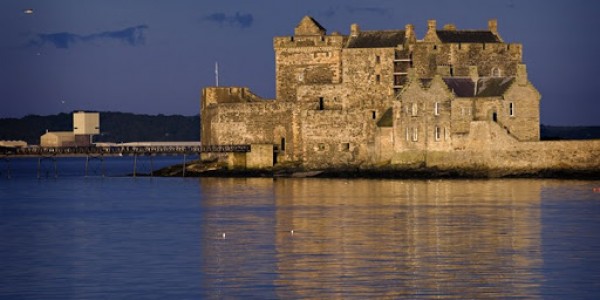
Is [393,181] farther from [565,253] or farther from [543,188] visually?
[565,253]

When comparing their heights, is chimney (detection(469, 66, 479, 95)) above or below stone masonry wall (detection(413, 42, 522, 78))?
below

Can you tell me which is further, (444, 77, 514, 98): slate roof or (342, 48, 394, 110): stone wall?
(342, 48, 394, 110): stone wall

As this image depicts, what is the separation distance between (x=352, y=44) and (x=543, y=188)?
66.2 ft

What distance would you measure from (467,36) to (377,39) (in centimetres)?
468

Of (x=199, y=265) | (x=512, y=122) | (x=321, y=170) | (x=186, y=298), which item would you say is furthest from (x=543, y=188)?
(x=186, y=298)

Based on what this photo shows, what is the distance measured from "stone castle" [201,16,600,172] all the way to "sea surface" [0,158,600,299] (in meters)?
6.96

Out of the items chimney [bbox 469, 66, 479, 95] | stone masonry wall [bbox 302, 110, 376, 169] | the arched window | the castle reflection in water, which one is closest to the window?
stone masonry wall [bbox 302, 110, 376, 169]

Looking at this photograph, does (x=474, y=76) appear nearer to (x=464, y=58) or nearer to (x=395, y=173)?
(x=464, y=58)

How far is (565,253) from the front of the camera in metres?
33.0

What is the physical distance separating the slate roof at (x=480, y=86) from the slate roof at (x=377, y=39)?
6355 mm

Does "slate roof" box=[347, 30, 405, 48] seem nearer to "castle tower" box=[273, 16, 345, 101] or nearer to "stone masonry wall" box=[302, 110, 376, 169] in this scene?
"castle tower" box=[273, 16, 345, 101]

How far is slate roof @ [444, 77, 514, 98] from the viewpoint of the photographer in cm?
6869

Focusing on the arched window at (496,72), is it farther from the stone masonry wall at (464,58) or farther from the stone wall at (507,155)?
the stone wall at (507,155)

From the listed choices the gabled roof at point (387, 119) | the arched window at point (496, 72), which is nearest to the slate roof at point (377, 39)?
the gabled roof at point (387, 119)
